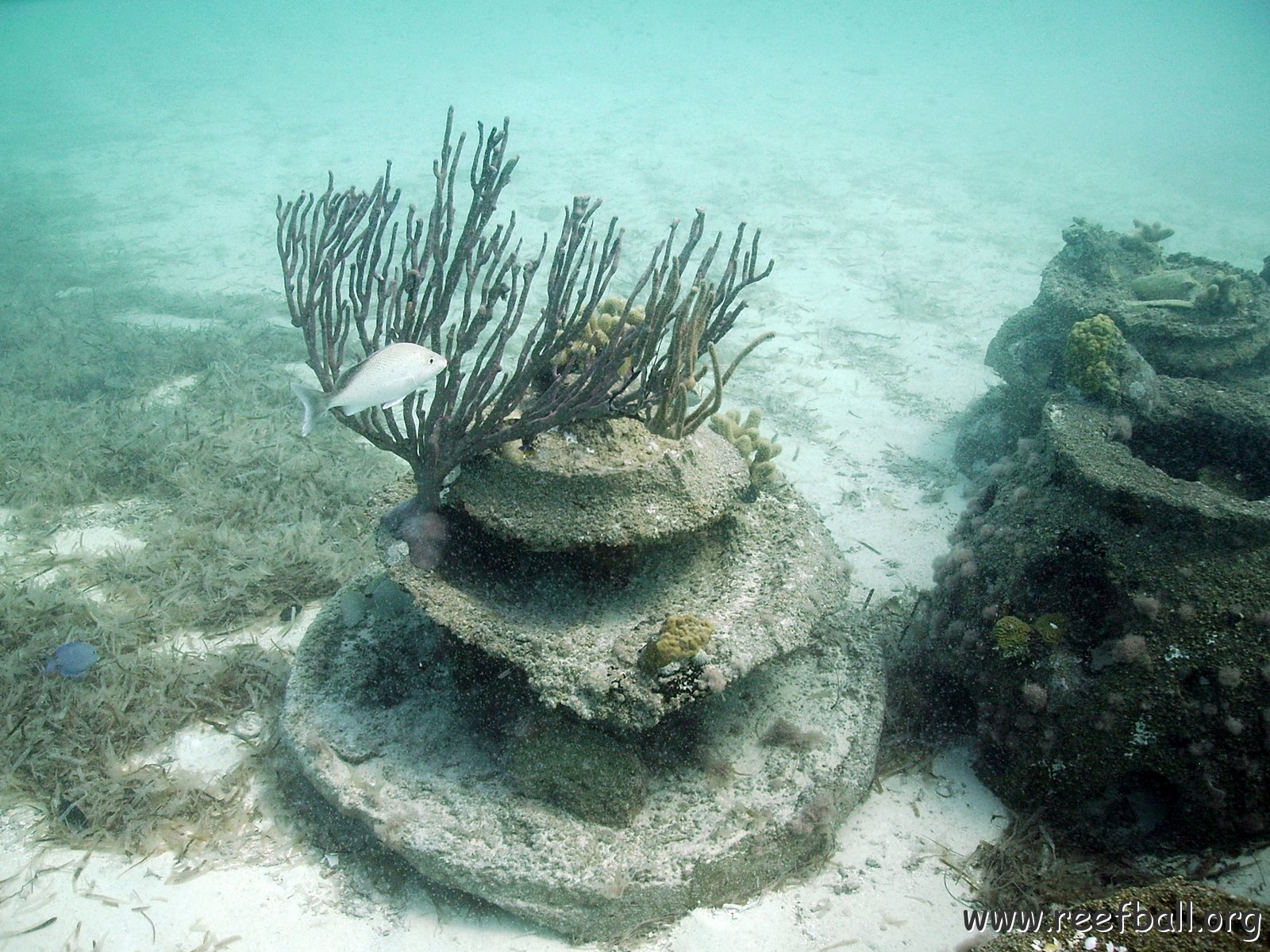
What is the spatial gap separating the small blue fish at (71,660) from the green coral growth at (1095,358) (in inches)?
281

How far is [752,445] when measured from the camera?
14.8ft

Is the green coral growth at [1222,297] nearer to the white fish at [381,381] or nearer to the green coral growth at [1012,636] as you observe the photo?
the green coral growth at [1012,636]

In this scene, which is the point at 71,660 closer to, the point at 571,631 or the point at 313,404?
the point at 313,404

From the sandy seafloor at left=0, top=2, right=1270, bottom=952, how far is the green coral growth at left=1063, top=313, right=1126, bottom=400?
175cm

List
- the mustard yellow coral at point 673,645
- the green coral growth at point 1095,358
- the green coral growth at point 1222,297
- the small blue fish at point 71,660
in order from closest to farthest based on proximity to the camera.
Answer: the mustard yellow coral at point 673,645 < the small blue fish at point 71,660 < the green coral growth at point 1095,358 < the green coral growth at point 1222,297

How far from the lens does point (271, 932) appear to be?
2811 millimetres

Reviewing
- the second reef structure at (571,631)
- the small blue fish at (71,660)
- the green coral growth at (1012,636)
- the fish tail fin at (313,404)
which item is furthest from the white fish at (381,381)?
the green coral growth at (1012,636)

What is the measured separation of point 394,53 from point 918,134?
110 feet

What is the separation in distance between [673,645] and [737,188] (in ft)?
67.6

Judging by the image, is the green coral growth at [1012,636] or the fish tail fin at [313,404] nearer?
the fish tail fin at [313,404]

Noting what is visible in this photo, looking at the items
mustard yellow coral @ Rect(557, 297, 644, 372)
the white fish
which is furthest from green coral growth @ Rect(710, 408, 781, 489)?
the white fish

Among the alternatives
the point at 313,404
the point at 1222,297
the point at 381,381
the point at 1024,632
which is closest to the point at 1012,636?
the point at 1024,632

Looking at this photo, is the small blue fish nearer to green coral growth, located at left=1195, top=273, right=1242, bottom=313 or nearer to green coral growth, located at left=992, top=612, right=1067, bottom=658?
green coral growth, located at left=992, top=612, right=1067, bottom=658

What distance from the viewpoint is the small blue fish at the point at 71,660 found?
149 inches
